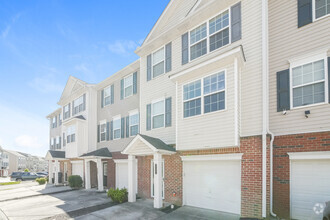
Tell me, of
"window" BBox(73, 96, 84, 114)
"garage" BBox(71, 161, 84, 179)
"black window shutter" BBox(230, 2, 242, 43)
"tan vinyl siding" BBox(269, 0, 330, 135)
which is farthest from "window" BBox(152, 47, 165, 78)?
"garage" BBox(71, 161, 84, 179)

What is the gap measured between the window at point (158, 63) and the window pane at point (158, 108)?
5.84ft

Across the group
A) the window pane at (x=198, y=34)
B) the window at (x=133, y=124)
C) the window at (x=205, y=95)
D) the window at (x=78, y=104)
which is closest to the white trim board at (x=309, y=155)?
the window at (x=205, y=95)

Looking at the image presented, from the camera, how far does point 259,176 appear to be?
6.90 metres

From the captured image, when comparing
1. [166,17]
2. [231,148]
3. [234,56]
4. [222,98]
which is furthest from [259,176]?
[166,17]

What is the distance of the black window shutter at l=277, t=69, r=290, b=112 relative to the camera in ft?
23.0

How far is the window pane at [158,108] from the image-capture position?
10.8 meters

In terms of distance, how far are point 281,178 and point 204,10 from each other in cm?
777

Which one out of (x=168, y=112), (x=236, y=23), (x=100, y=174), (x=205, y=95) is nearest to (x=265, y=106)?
(x=205, y=95)

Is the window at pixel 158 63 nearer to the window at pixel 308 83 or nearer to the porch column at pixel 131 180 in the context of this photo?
the porch column at pixel 131 180

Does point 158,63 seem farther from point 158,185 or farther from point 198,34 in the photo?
point 158,185

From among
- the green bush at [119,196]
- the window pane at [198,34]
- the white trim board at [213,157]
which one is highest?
the window pane at [198,34]

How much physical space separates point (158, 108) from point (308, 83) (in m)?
6.96

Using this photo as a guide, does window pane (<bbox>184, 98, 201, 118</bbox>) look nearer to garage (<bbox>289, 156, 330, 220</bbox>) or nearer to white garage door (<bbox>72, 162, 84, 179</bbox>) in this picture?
garage (<bbox>289, 156, 330, 220</bbox>)

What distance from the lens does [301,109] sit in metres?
6.69
